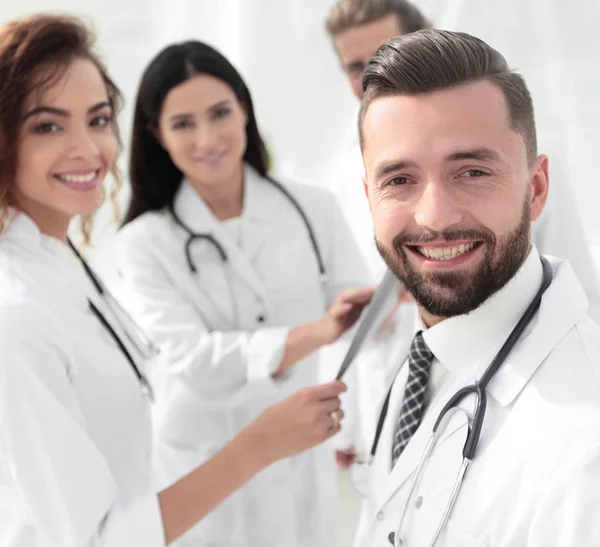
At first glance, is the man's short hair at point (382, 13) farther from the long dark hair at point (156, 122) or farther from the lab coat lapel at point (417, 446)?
the lab coat lapel at point (417, 446)

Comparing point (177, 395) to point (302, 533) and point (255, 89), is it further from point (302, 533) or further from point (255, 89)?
point (255, 89)

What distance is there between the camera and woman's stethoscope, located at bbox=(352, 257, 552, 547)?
81 cm

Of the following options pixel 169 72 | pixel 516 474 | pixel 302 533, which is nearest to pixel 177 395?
pixel 302 533

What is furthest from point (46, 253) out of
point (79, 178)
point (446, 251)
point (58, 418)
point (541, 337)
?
point (541, 337)

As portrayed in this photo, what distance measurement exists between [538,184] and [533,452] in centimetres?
33

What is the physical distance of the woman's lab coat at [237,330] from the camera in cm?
154

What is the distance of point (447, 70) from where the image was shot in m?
0.84

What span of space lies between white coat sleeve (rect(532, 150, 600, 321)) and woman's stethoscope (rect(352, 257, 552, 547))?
1.40 feet

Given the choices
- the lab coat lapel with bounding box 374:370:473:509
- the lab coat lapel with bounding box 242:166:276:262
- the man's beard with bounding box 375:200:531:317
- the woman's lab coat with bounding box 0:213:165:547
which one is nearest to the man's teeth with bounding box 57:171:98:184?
the woman's lab coat with bounding box 0:213:165:547

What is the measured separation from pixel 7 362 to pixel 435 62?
641 mm

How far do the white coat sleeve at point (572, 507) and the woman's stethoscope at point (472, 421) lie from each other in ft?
0.31

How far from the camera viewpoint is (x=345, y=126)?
208 cm

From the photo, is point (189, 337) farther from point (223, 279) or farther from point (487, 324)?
point (487, 324)

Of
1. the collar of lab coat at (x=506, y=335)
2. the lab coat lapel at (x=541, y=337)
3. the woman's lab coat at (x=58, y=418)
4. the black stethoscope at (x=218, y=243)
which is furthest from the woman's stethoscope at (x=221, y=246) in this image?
the lab coat lapel at (x=541, y=337)
